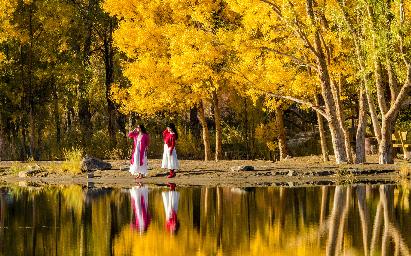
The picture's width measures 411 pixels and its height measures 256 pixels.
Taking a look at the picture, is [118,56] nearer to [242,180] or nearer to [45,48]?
[45,48]

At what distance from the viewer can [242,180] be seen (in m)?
34.9

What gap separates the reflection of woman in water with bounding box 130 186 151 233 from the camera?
2130 cm

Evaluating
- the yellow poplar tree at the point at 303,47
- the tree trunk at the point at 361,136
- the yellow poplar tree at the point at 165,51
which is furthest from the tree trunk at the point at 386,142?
the yellow poplar tree at the point at 165,51

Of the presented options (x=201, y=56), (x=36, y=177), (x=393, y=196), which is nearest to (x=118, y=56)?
(x=201, y=56)

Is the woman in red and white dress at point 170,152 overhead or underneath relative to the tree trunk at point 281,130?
underneath

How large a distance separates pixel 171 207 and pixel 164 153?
1107 cm

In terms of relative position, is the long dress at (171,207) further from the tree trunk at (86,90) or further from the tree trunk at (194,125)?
the tree trunk at (194,125)

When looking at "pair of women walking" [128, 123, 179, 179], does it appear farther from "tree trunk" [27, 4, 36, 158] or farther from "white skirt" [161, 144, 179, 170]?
"tree trunk" [27, 4, 36, 158]

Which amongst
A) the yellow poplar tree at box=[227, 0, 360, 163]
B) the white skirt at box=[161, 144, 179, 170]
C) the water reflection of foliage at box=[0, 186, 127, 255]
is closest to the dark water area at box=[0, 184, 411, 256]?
the water reflection of foliage at box=[0, 186, 127, 255]

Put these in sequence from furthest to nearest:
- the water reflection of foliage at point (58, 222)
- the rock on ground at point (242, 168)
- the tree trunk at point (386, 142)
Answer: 1. the tree trunk at point (386, 142)
2. the rock on ground at point (242, 168)
3. the water reflection of foliage at point (58, 222)

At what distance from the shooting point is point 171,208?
24.8 m

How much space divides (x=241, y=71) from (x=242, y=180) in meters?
8.58

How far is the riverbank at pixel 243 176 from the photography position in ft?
112

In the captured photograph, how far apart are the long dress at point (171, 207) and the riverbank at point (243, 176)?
469 cm
